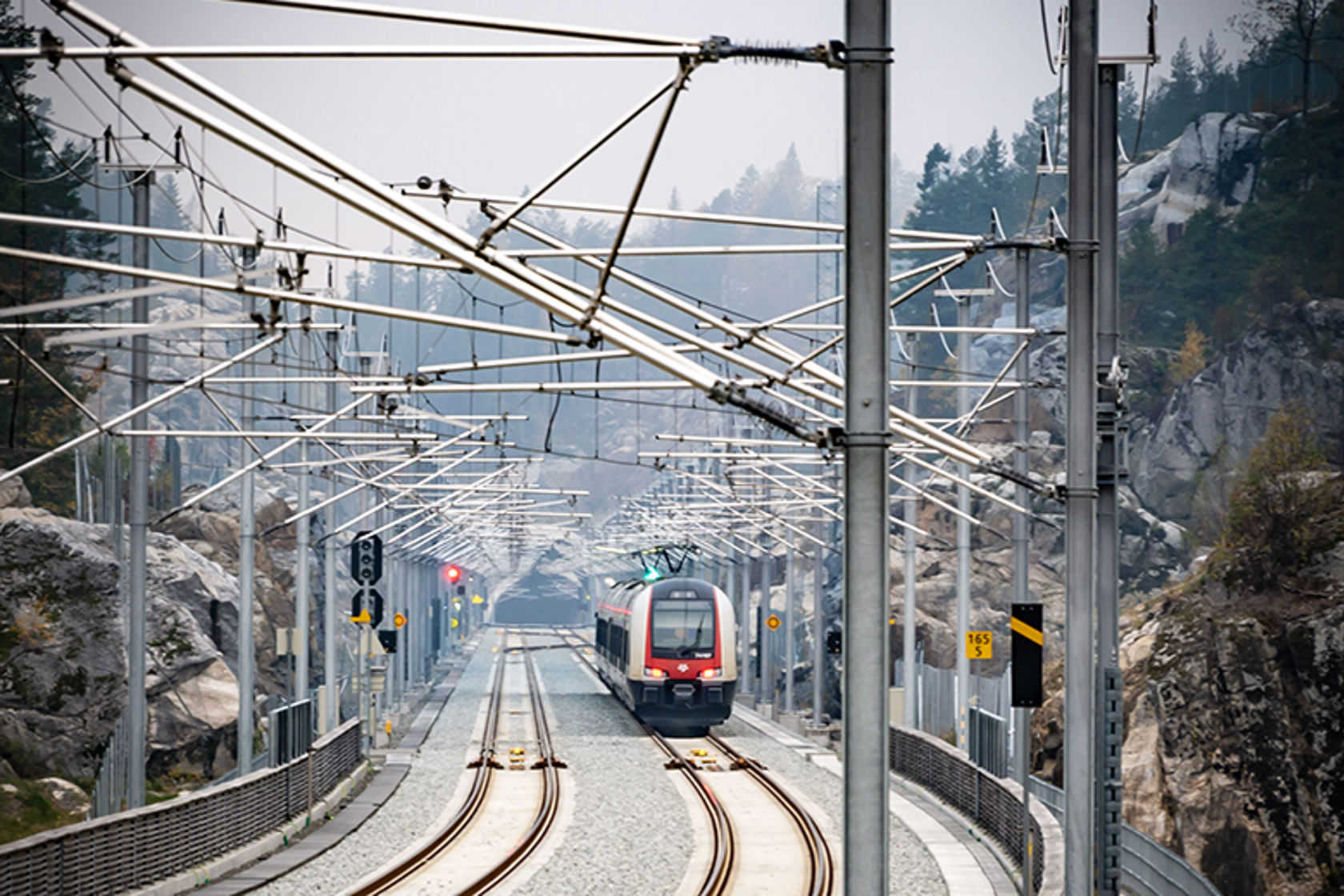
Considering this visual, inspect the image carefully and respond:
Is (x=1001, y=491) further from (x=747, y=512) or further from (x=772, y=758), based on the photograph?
(x=772, y=758)

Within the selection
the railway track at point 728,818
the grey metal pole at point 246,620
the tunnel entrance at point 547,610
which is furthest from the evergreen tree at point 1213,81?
the tunnel entrance at point 547,610

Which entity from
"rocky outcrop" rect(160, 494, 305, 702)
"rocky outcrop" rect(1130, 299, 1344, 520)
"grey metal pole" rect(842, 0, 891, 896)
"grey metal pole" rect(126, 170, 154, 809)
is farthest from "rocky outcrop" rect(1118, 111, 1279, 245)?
"grey metal pole" rect(842, 0, 891, 896)

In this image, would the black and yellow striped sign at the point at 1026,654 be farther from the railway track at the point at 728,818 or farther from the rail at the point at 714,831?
the rail at the point at 714,831

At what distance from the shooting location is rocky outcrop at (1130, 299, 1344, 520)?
4662 centimetres

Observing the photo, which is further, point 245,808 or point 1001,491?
point 1001,491

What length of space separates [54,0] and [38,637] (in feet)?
76.2

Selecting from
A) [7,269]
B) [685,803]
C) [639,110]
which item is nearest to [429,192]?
[639,110]

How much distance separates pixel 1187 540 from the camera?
2078 inches

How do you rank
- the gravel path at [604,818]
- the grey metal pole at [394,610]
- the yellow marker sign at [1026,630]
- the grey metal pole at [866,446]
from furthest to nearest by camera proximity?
the grey metal pole at [394,610] → the gravel path at [604,818] → the yellow marker sign at [1026,630] → the grey metal pole at [866,446]

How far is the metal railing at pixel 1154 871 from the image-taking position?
13.0m

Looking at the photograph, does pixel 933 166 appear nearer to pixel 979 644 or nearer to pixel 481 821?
pixel 979 644

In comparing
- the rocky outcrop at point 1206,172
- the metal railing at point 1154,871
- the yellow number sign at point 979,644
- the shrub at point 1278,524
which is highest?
the rocky outcrop at point 1206,172

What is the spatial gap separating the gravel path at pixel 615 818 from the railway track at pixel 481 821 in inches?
13.9

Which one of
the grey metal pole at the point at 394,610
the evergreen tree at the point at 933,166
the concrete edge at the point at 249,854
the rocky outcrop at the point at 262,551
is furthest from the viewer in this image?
the evergreen tree at the point at 933,166
